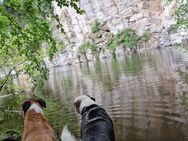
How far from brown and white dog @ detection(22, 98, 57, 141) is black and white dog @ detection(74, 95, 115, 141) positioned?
2.16 ft

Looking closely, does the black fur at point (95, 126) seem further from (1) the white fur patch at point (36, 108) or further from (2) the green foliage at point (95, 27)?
(2) the green foliage at point (95, 27)

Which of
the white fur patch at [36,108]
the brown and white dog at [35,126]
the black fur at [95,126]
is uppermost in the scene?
the white fur patch at [36,108]

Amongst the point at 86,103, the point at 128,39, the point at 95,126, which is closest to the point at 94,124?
the point at 95,126

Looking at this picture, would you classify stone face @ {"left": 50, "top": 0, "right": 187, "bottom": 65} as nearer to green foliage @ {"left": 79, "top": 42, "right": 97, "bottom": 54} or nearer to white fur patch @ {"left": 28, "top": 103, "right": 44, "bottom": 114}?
green foliage @ {"left": 79, "top": 42, "right": 97, "bottom": 54}

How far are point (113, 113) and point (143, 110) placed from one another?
131 cm

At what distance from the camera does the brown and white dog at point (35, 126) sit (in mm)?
5715

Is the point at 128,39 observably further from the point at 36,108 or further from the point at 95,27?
the point at 36,108

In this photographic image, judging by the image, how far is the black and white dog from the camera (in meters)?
5.81

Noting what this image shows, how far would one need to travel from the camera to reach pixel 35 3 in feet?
27.3

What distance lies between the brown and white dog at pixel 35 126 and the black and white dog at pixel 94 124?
659 millimetres

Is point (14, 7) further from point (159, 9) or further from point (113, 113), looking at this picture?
point (159, 9)

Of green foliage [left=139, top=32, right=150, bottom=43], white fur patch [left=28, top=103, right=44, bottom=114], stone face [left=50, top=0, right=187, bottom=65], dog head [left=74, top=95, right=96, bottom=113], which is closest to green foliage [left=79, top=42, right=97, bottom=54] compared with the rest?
stone face [left=50, top=0, right=187, bottom=65]

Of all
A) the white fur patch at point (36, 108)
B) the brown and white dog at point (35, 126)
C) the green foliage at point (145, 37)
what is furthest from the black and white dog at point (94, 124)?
the green foliage at point (145, 37)

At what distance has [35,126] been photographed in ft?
20.4
